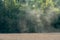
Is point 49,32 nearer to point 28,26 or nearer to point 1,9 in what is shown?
point 28,26

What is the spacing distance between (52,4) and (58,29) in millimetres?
331

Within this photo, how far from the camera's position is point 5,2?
2.56 m

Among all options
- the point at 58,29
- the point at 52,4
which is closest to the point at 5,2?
the point at 52,4

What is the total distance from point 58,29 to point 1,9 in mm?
772

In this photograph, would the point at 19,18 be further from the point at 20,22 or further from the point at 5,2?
the point at 5,2

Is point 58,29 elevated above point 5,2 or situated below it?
below

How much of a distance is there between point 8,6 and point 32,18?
0.35 meters

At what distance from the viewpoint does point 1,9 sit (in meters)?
2.53

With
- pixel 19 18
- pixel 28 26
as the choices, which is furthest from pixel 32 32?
pixel 19 18
